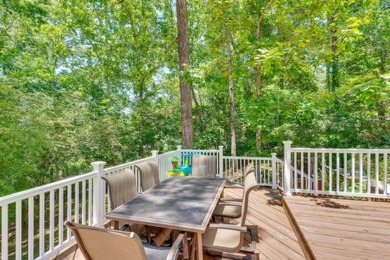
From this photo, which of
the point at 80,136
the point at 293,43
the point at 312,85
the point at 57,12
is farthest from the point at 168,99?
the point at 293,43

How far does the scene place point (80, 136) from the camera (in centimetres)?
860

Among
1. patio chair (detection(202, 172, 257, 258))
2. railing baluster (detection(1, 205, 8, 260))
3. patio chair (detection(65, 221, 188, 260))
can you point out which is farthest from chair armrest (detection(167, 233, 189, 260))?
railing baluster (detection(1, 205, 8, 260))

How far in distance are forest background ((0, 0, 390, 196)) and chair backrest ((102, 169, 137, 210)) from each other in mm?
3521

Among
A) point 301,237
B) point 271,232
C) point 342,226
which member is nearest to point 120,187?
point 271,232

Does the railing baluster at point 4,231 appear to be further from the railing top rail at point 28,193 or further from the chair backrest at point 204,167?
the chair backrest at point 204,167

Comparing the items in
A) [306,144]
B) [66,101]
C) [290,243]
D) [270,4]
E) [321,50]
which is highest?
[270,4]

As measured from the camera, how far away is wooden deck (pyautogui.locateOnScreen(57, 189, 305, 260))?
262 centimetres

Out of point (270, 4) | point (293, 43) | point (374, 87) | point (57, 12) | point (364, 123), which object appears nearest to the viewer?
point (374, 87)

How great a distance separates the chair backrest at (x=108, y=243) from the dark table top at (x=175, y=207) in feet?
1.67

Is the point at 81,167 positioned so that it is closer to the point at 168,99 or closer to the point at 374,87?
the point at 168,99

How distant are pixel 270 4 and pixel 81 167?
882cm

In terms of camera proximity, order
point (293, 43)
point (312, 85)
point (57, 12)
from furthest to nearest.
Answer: point (57, 12)
point (312, 85)
point (293, 43)

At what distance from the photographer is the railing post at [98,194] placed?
295cm

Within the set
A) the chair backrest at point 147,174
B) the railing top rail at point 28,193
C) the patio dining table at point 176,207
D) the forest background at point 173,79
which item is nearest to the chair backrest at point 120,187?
the patio dining table at point 176,207
